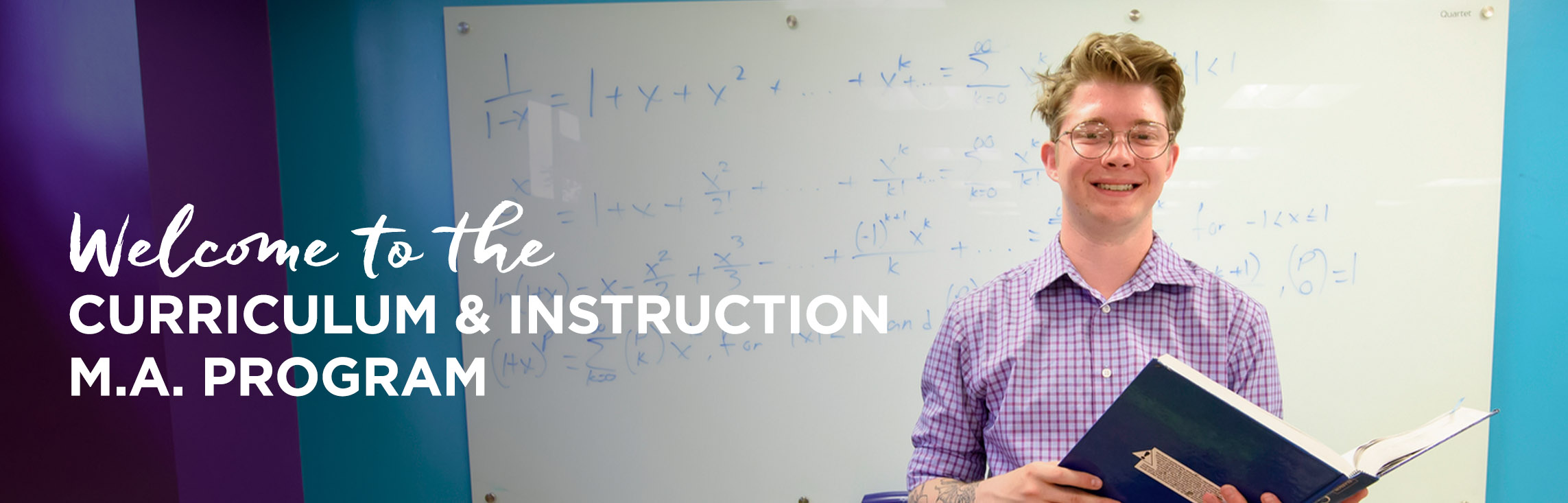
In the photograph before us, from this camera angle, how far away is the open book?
0.72 m

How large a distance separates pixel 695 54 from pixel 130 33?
122cm

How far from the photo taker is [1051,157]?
1000 mm

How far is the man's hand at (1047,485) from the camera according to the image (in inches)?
33.6

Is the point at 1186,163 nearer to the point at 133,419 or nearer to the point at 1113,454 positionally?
the point at 1113,454

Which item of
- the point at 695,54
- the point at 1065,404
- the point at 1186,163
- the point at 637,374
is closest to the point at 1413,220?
the point at 1186,163

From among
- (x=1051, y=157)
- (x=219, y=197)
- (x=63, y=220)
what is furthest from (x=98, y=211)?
(x=1051, y=157)

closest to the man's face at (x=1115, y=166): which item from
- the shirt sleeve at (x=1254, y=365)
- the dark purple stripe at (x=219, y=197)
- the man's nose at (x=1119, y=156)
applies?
the man's nose at (x=1119, y=156)

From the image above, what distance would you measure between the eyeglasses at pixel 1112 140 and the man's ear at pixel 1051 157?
0.05m

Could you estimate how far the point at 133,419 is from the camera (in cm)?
162

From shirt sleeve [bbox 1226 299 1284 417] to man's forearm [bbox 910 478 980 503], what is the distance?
1.22 ft

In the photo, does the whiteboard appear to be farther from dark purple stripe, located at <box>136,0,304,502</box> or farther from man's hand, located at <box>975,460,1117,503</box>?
man's hand, located at <box>975,460,1117,503</box>

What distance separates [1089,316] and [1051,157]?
22cm

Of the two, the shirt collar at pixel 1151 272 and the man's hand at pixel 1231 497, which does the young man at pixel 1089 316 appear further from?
the man's hand at pixel 1231 497

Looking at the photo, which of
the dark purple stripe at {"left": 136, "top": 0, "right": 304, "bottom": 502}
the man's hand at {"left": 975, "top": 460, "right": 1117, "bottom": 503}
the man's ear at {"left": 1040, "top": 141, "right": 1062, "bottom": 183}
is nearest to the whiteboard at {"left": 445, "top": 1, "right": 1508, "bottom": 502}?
the dark purple stripe at {"left": 136, "top": 0, "right": 304, "bottom": 502}
